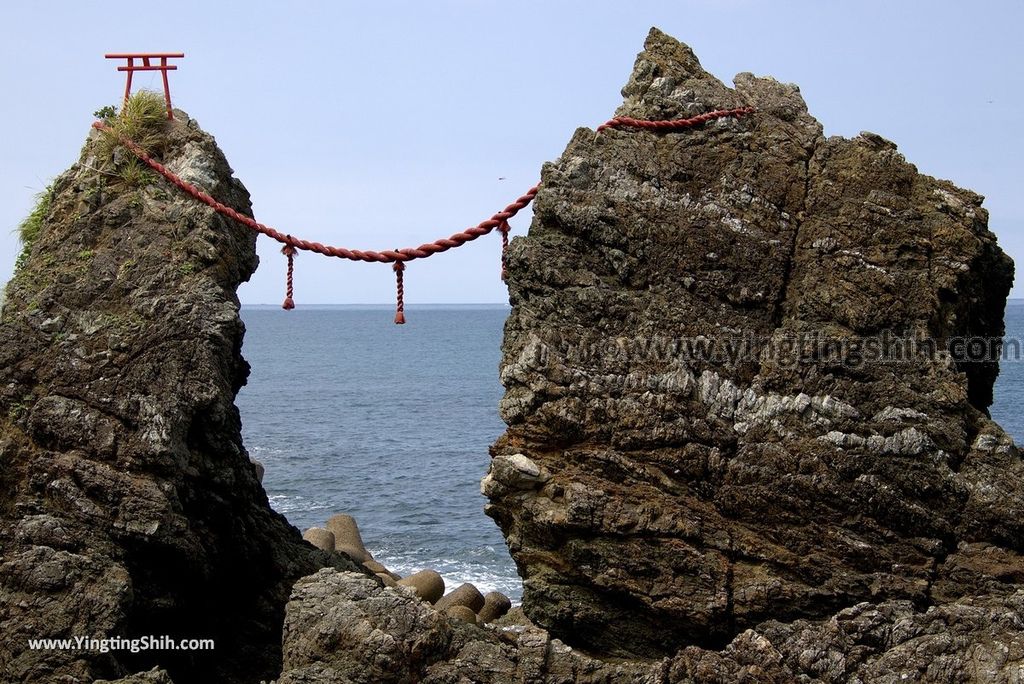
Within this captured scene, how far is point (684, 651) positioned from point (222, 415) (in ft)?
19.5

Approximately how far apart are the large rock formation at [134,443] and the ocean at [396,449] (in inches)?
491

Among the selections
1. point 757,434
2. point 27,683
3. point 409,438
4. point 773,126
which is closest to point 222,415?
point 27,683

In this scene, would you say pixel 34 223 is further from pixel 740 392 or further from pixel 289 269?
pixel 740 392

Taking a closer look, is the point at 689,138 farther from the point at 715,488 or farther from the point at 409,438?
the point at 409,438

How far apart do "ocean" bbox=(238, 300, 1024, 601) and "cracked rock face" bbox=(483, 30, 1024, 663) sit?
1426cm

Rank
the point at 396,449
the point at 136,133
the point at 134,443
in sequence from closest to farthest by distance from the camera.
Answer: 1. the point at 134,443
2. the point at 136,133
3. the point at 396,449

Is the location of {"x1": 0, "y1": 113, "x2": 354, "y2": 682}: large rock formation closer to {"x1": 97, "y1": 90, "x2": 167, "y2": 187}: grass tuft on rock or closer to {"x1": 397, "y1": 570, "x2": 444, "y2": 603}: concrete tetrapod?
{"x1": 97, "y1": 90, "x2": 167, "y2": 187}: grass tuft on rock

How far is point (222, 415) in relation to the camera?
43.3 ft

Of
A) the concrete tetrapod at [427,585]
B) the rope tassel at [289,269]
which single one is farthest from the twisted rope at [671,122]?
the concrete tetrapod at [427,585]

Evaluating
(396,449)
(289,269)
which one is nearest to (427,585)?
(289,269)

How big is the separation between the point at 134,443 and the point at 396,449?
3584cm

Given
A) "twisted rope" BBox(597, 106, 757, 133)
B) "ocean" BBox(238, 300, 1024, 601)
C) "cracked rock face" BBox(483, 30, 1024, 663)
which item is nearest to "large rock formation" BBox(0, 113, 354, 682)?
"cracked rock face" BBox(483, 30, 1024, 663)

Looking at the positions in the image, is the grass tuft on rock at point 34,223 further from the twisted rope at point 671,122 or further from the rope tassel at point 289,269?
the twisted rope at point 671,122

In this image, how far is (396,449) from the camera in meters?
48.0
